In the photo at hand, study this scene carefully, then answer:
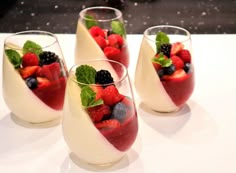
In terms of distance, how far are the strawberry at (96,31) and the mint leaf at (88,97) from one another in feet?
1.06

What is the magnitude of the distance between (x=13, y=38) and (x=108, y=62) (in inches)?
9.4

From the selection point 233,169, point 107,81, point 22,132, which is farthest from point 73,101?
Result: point 233,169

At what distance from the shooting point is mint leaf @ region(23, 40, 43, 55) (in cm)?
97

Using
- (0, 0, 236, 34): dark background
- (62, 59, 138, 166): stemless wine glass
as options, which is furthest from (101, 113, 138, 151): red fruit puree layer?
(0, 0, 236, 34): dark background

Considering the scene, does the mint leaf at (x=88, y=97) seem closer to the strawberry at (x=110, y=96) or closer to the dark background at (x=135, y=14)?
the strawberry at (x=110, y=96)

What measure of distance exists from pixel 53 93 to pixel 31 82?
1.9 inches

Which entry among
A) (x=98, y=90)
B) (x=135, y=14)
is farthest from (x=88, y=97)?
(x=135, y=14)

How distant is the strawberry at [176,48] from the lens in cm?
102

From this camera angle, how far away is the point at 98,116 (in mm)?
813

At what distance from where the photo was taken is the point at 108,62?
93 cm

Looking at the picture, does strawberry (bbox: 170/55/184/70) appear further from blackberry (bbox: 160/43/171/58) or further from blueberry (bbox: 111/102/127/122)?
blueberry (bbox: 111/102/127/122)

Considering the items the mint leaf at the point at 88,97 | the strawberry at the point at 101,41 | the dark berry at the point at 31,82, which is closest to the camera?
the mint leaf at the point at 88,97

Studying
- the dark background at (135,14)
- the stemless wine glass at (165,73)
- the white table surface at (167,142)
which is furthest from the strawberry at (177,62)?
the dark background at (135,14)

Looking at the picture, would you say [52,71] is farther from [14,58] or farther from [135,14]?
[135,14]
